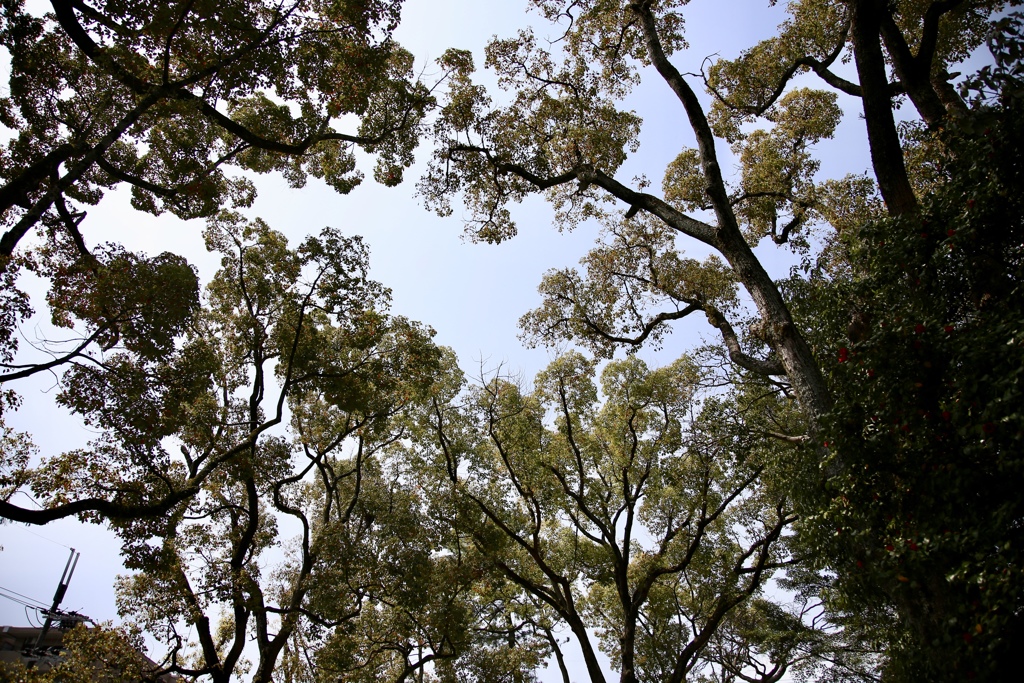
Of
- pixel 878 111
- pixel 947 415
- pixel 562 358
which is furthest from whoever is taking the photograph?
pixel 562 358

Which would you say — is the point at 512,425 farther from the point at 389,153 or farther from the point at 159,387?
the point at 159,387

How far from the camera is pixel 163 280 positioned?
7.66 meters

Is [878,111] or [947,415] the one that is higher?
A: [878,111]

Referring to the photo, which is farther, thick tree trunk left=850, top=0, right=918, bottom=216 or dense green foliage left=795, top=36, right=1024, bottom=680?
thick tree trunk left=850, top=0, right=918, bottom=216

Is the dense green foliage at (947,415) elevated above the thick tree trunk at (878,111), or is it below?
below

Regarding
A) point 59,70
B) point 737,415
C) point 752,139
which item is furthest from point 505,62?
point 737,415

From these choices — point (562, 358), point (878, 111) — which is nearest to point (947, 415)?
point (878, 111)

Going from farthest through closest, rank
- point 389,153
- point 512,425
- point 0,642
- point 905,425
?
point 0,642 → point 512,425 → point 389,153 → point 905,425

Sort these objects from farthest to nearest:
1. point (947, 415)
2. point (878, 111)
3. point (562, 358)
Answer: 1. point (562, 358)
2. point (878, 111)
3. point (947, 415)

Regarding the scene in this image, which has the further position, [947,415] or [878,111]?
[878,111]

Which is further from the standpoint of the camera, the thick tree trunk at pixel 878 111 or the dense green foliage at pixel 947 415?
the thick tree trunk at pixel 878 111

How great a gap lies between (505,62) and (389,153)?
2642mm

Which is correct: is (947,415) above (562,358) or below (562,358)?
below

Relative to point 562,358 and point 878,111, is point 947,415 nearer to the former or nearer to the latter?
point 878,111
